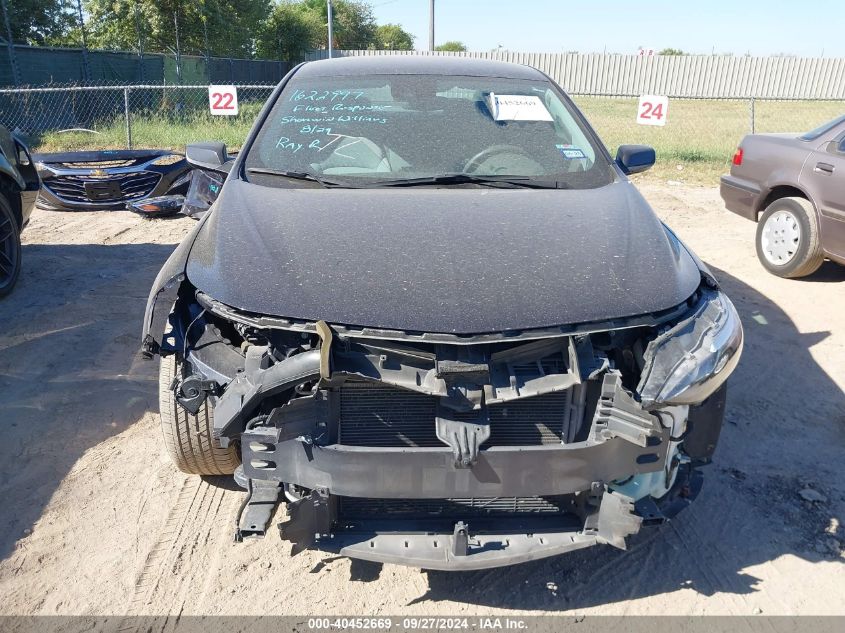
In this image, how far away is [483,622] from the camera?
2.52m

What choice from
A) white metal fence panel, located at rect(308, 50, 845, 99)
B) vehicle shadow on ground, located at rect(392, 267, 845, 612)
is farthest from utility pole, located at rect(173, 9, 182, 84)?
vehicle shadow on ground, located at rect(392, 267, 845, 612)

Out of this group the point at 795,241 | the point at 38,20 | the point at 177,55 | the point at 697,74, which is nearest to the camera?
the point at 795,241

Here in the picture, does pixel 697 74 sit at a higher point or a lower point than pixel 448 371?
lower

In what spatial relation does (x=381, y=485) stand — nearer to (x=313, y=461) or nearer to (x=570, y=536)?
(x=313, y=461)

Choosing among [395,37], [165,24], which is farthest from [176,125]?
[395,37]

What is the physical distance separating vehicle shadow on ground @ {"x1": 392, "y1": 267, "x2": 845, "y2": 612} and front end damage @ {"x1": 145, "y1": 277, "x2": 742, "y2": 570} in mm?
417

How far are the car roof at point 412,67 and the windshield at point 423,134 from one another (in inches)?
2.5

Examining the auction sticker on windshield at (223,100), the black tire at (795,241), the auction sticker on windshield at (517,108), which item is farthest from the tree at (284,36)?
the auction sticker on windshield at (517,108)

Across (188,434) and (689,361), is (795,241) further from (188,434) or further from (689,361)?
(188,434)

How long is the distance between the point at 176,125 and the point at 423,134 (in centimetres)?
1357

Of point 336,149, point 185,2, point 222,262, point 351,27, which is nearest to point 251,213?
point 222,262

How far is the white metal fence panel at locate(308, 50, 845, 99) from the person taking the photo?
32.2 m

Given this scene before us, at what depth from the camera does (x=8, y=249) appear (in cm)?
573

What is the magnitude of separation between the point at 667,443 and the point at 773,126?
18.7 metres
